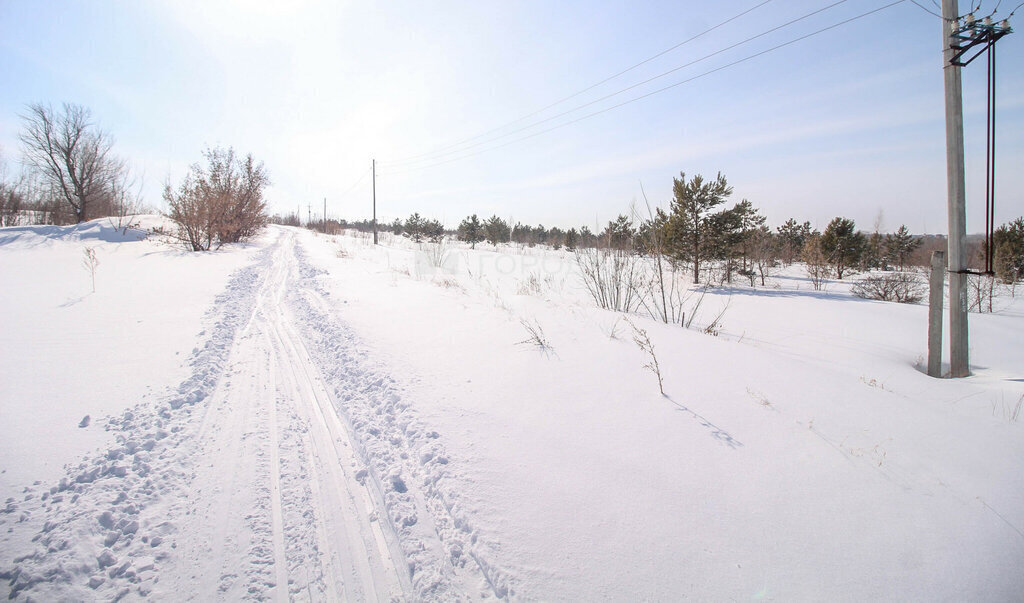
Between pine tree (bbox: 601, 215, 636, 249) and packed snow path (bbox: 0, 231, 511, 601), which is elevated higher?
pine tree (bbox: 601, 215, 636, 249)

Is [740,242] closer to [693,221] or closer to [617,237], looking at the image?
[693,221]

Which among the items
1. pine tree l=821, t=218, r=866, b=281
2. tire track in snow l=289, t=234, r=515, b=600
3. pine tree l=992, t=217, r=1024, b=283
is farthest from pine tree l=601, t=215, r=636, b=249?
pine tree l=821, t=218, r=866, b=281

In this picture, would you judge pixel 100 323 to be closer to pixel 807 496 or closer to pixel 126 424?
pixel 126 424

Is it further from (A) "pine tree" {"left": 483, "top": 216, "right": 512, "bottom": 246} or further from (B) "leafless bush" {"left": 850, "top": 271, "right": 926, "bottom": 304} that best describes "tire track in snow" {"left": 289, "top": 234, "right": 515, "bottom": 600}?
(A) "pine tree" {"left": 483, "top": 216, "right": 512, "bottom": 246}

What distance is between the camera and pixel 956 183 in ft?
15.4

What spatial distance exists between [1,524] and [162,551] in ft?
2.82

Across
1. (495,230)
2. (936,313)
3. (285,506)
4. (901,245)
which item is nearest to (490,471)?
(285,506)

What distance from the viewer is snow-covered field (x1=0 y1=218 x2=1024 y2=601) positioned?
62.7 inches

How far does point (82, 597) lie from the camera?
146 cm

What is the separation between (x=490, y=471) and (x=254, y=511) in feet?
4.49

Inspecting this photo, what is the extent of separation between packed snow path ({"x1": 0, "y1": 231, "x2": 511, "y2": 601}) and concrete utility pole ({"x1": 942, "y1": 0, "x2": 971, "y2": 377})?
6979 mm

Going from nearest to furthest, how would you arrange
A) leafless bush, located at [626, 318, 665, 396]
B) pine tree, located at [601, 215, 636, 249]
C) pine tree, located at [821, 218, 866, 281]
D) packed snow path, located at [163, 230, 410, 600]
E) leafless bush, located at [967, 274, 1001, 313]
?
packed snow path, located at [163, 230, 410, 600] < leafless bush, located at [626, 318, 665, 396] < pine tree, located at [601, 215, 636, 249] < leafless bush, located at [967, 274, 1001, 313] < pine tree, located at [821, 218, 866, 281]

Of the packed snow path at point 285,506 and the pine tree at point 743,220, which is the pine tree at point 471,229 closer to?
the pine tree at point 743,220

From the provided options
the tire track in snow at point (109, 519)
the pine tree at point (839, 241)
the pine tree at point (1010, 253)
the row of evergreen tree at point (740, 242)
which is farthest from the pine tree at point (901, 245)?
the tire track in snow at point (109, 519)
